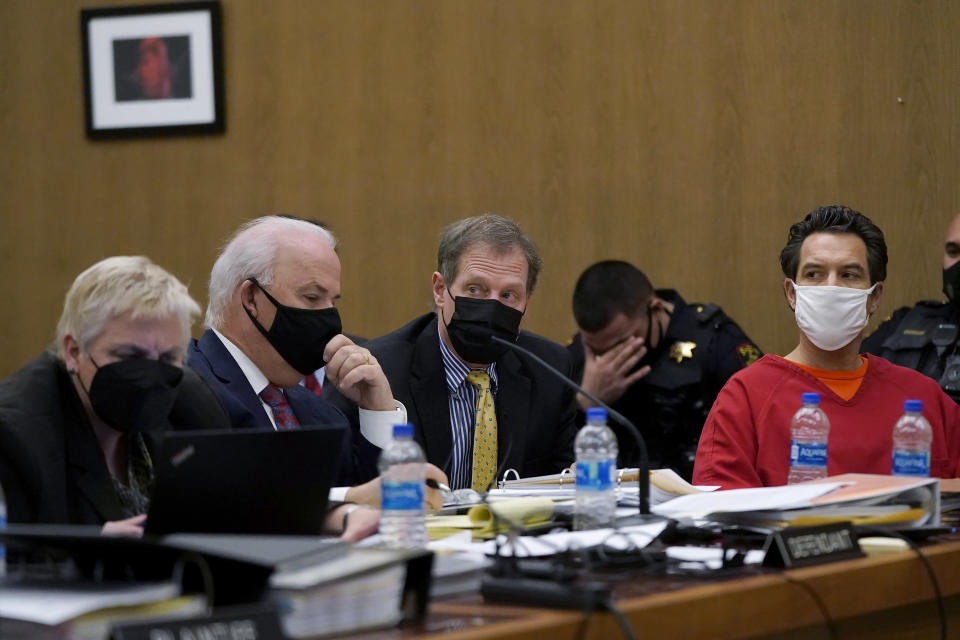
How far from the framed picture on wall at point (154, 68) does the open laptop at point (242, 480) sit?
12.1 ft

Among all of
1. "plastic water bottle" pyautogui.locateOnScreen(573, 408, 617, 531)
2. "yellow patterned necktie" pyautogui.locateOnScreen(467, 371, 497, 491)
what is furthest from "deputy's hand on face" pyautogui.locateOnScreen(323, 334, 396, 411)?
"plastic water bottle" pyautogui.locateOnScreen(573, 408, 617, 531)

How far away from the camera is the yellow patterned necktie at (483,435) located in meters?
3.18

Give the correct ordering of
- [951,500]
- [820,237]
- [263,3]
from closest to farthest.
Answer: [951,500], [820,237], [263,3]

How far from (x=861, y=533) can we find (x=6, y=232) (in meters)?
4.51

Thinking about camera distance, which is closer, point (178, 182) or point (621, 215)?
point (621, 215)

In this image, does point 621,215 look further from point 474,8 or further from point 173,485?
point 173,485

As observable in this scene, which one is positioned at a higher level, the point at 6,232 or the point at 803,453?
the point at 6,232

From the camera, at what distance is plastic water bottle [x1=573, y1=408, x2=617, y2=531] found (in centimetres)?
205

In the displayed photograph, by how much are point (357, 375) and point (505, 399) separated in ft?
1.83

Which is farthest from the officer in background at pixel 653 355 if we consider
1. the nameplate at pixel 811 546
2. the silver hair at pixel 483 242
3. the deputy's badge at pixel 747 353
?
the nameplate at pixel 811 546

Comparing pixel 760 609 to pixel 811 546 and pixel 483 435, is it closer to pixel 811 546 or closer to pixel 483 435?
pixel 811 546

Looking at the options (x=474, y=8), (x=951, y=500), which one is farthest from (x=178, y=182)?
(x=951, y=500)

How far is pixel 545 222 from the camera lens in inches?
191

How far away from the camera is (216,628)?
3.98ft
